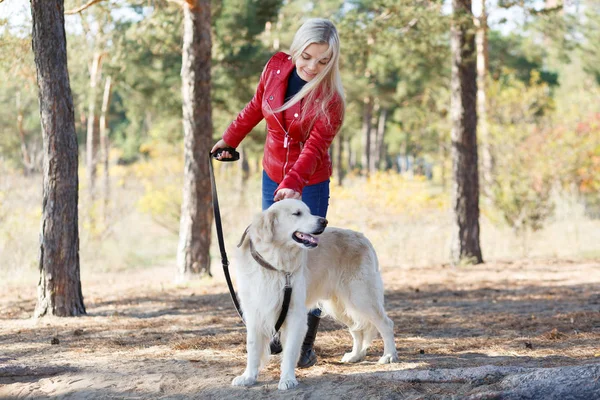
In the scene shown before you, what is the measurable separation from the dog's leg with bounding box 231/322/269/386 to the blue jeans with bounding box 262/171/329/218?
80 cm

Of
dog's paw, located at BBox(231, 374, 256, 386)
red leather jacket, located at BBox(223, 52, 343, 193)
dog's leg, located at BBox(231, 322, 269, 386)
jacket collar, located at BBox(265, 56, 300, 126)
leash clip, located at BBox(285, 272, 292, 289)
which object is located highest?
jacket collar, located at BBox(265, 56, 300, 126)

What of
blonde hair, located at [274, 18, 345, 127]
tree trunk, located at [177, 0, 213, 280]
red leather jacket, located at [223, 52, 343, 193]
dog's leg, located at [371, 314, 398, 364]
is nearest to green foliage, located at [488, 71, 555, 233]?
tree trunk, located at [177, 0, 213, 280]

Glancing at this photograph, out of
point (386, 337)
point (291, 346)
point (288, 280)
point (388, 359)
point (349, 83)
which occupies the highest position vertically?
point (349, 83)

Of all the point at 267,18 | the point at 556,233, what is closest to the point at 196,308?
the point at 556,233

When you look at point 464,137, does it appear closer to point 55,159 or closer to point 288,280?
point 55,159

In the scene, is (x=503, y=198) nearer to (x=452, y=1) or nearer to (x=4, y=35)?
(x=452, y=1)

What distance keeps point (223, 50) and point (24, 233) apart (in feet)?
22.5

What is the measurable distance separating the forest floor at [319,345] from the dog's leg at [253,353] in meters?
0.06

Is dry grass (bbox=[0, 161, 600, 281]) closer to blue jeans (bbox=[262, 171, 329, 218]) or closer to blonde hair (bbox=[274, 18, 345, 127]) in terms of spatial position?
blue jeans (bbox=[262, 171, 329, 218])

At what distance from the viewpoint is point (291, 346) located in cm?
354

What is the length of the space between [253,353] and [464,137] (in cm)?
699

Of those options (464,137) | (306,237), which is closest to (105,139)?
(464,137)

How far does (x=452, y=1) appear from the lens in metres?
9.68

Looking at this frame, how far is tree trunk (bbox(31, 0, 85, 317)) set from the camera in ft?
18.4
